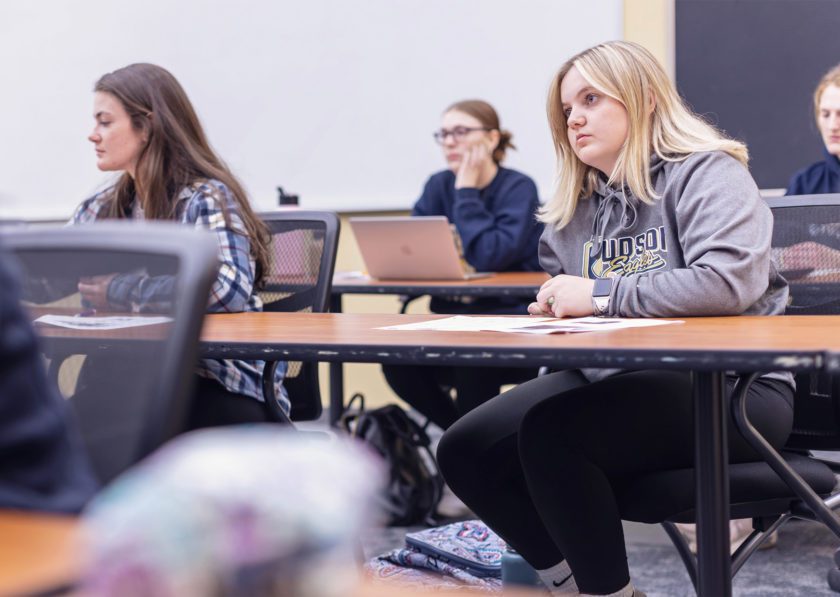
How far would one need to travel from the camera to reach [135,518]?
1.32 ft

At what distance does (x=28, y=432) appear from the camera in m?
0.69

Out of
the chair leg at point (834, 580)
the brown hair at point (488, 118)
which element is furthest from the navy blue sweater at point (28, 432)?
the brown hair at point (488, 118)

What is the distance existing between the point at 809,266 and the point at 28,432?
1586mm

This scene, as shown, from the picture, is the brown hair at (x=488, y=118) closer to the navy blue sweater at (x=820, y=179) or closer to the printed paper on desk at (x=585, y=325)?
the navy blue sweater at (x=820, y=179)

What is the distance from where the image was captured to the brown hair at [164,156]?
7.32ft

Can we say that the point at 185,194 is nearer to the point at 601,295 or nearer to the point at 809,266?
the point at 601,295

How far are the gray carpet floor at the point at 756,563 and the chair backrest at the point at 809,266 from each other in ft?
1.95

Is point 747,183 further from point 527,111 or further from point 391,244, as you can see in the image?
point 527,111

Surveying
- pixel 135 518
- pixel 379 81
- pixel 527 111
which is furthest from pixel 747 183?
pixel 379 81

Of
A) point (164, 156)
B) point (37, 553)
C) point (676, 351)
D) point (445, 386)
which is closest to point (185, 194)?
point (164, 156)

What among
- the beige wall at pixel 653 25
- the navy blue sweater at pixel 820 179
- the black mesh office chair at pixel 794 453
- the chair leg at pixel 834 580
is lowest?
the chair leg at pixel 834 580

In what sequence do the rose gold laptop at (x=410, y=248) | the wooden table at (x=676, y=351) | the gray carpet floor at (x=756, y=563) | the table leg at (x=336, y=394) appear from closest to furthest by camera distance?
the wooden table at (x=676, y=351) < the gray carpet floor at (x=756, y=563) < the rose gold laptop at (x=410, y=248) < the table leg at (x=336, y=394)

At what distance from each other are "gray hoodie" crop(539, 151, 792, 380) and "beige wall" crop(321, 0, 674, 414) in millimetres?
2498

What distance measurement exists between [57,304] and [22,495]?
0.46m
